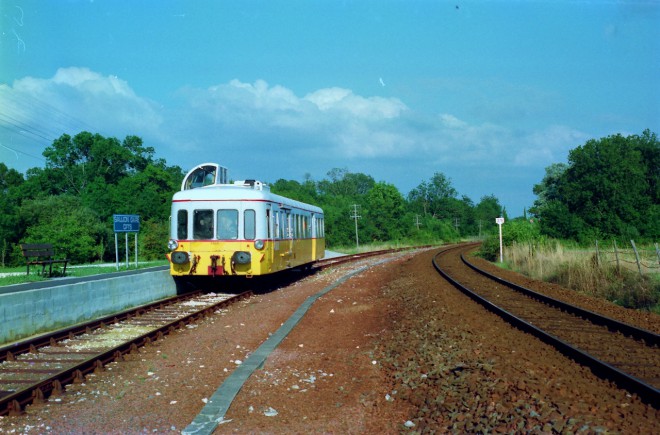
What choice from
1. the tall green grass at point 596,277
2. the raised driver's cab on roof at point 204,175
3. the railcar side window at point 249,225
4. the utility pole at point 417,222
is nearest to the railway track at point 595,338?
the tall green grass at point 596,277

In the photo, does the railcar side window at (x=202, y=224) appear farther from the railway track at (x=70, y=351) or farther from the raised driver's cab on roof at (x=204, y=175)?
the railway track at (x=70, y=351)

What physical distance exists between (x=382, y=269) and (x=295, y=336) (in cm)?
1791

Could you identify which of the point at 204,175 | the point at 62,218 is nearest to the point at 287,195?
the point at 62,218

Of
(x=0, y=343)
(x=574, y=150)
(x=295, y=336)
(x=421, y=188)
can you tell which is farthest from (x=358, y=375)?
(x=421, y=188)

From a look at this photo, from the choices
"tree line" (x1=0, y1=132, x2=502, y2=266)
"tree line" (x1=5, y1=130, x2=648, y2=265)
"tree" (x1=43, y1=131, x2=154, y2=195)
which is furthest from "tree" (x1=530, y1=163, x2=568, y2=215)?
"tree" (x1=43, y1=131, x2=154, y2=195)

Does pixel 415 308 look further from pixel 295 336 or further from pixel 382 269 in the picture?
pixel 382 269

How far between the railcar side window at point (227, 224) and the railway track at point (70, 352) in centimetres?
315

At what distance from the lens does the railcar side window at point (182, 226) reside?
16.8 meters

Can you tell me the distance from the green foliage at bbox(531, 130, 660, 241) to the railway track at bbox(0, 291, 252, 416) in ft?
127

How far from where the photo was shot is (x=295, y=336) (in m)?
10.6

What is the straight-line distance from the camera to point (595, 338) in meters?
10.1

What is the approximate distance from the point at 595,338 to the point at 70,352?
866cm

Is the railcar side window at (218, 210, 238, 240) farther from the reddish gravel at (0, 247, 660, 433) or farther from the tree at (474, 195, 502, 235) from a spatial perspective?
the tree at (474, 195, 502, 235)

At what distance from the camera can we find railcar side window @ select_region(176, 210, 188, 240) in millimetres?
16812
